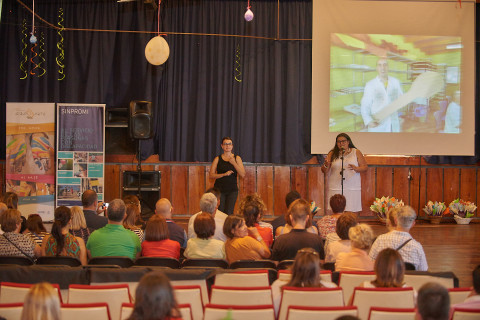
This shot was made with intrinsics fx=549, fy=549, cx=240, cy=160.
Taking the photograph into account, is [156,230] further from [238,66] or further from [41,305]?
[238,66]

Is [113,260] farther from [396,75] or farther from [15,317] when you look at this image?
[396,75]

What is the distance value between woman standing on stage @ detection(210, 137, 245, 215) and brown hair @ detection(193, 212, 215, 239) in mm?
3585

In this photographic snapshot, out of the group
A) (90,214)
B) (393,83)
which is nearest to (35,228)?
(90,214)

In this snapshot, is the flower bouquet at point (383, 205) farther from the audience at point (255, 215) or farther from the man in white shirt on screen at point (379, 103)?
the audience at point (255, 215)

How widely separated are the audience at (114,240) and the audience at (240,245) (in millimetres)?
856

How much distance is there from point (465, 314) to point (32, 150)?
26.5 feet

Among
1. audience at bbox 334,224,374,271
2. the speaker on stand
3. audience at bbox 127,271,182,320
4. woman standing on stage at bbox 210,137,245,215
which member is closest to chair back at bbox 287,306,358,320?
audience at bbox 127,271,182,320

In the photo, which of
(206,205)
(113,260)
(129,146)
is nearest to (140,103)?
(129,146)

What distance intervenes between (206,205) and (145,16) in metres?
5.72

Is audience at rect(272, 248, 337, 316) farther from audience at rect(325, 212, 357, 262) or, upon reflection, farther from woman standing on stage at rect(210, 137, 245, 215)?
woman standing on stage at rect(210, 137, 245, 215)

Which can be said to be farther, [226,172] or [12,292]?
[226,172]

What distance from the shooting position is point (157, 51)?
9.33 m

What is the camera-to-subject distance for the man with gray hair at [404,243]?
4.37 metres

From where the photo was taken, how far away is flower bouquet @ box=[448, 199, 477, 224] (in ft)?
32.3
